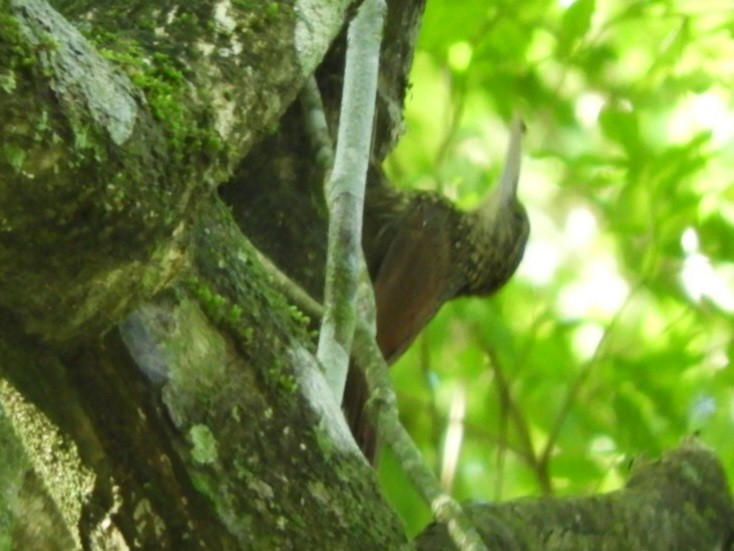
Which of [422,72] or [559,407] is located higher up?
[422,72]

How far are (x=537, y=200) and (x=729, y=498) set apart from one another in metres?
1.68

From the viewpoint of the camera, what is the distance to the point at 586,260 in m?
3.06

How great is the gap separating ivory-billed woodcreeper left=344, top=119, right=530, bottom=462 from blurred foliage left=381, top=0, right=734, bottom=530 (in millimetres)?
667

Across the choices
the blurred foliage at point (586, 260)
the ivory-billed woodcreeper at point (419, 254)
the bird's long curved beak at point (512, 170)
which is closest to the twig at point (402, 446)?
the ivory-billed woodcreeper at point (419, 254)

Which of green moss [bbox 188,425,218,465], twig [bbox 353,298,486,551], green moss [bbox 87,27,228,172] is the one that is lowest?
green moss [bbox 188,425,218,465]

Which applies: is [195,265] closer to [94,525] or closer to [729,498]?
[94,525]

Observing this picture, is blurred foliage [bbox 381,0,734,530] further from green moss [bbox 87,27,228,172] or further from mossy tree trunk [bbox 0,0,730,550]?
→ green moss [bbox 87,27,228,172]

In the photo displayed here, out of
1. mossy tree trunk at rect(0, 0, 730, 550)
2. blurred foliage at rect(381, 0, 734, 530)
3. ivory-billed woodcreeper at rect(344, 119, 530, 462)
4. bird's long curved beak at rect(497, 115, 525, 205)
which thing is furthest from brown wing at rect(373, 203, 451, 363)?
blurred foliage at rect(381, 0, 734, 530)

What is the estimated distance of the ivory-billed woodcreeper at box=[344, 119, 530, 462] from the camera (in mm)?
1689

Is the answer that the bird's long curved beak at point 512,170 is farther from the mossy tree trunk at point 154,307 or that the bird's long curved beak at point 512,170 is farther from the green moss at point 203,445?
the green moss at point 203,445

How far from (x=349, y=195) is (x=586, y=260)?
186cm

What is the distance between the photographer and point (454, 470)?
2561mm

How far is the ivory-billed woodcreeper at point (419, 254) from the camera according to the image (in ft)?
5.54

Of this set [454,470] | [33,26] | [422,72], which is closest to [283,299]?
[33,26]
